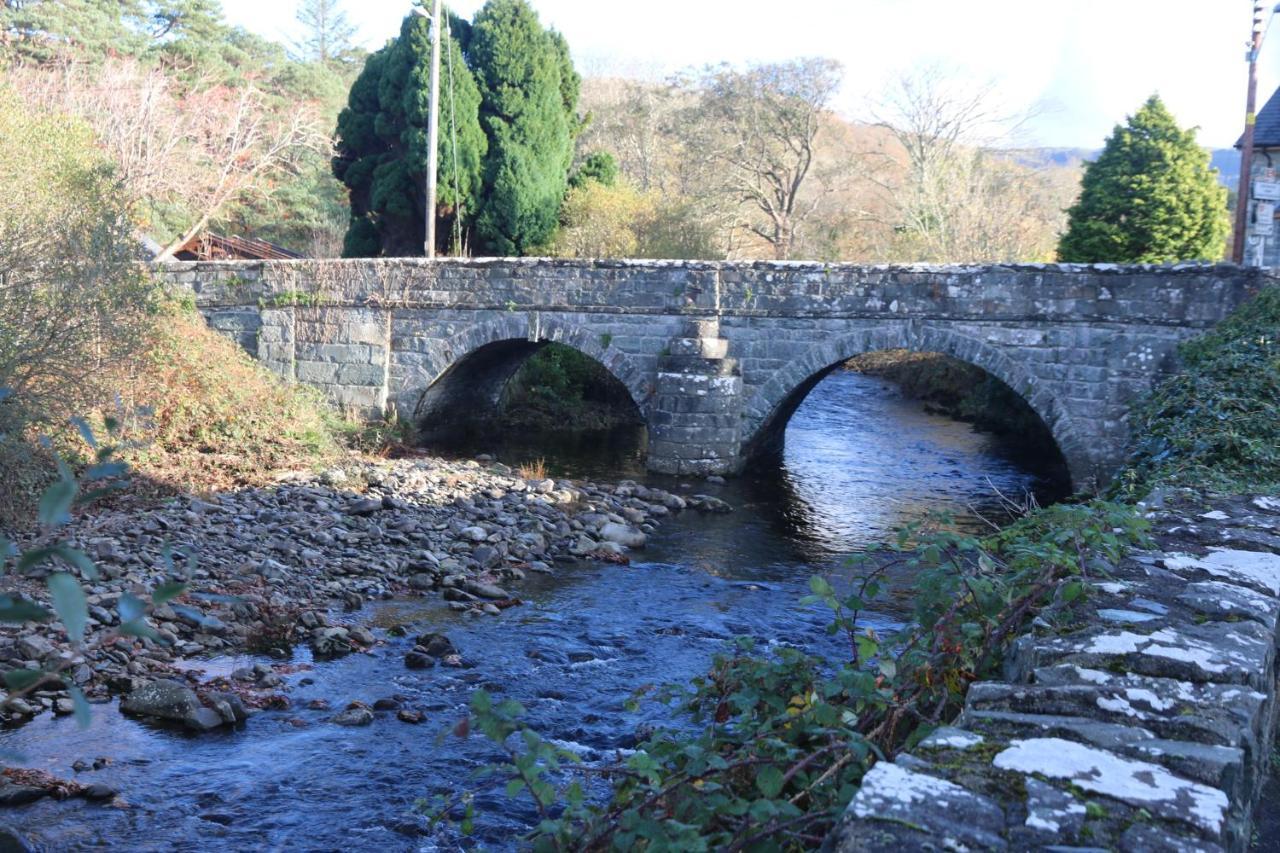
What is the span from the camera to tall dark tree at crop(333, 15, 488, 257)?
21.0 m

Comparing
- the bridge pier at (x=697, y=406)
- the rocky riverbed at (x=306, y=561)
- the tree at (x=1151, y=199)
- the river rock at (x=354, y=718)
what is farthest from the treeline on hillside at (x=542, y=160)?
the river rock at (x=354, y=718)

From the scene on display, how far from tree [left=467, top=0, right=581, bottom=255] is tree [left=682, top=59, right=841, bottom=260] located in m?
5.34

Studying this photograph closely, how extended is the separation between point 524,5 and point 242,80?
11751 millimetres

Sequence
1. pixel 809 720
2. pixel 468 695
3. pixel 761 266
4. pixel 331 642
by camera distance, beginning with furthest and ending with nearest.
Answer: pixel 761 266
pixel 331 642
pixel 468 695
pixel 809 720

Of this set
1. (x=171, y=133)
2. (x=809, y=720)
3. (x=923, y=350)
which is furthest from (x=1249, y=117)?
(x=171, y=133)

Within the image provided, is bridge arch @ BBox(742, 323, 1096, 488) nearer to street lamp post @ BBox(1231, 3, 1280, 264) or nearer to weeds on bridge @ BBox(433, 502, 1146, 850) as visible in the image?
street lamp post @ BBox(1231, 3, 1280, 264)

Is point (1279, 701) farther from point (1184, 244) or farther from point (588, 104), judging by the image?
point (588, 104)

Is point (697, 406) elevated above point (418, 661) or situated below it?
above

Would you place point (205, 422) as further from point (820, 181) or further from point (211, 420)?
point (820, 181)

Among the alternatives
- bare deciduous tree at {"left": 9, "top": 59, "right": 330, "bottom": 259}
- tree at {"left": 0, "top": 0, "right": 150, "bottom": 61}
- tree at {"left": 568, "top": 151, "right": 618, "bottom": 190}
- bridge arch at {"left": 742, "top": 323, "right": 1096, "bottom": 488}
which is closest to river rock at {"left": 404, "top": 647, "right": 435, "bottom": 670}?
bridge arch at {"left": 742, "top": 323, "right": 1096, "bottom": 488}

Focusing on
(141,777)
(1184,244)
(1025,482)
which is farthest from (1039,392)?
(141,777)

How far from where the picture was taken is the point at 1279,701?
3.51 meters

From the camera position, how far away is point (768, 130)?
26.5 m

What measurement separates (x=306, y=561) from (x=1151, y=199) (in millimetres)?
13071
